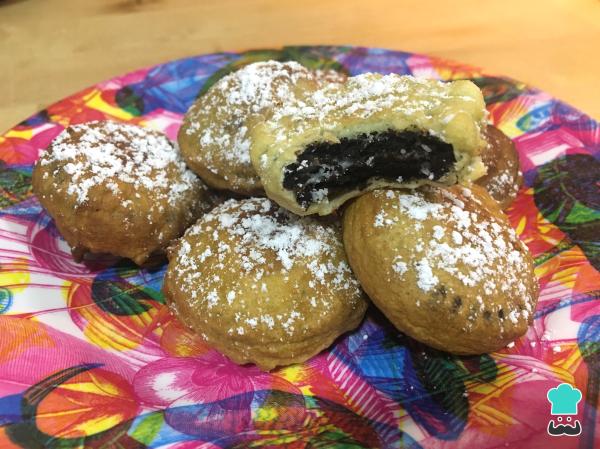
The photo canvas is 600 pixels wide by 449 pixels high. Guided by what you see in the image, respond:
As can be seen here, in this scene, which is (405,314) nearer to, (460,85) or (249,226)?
(249,226)

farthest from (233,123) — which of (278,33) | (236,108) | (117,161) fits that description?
(278,33)

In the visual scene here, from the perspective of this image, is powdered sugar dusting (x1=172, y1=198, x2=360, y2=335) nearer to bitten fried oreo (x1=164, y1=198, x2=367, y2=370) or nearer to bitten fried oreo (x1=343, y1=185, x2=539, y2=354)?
bitten fried oreo (x1=164, y1=198, x2=367, y2=370)

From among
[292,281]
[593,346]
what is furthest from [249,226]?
[593,346]

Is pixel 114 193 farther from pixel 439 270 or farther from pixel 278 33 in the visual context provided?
pixel 278 33

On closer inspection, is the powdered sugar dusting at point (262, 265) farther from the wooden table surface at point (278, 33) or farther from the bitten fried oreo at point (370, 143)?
the wooden table surface at point (278, 33)

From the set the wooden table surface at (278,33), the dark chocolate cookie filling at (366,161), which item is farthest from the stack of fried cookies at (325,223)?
the wooden table surface at (278,33)
